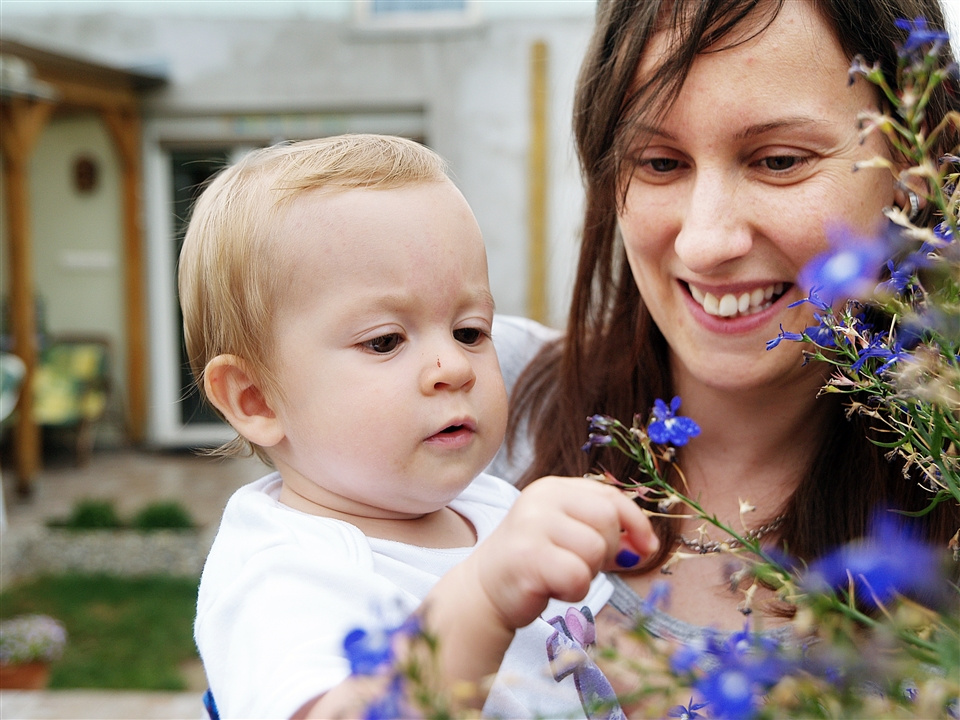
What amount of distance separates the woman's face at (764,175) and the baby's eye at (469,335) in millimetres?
378

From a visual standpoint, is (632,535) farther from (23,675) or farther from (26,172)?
(26,172)

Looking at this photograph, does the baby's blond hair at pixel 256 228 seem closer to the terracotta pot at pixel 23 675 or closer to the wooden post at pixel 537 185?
the terracotta pot at pixel 23 675

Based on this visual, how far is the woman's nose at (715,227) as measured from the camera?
148cm

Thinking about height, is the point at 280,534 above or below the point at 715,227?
below

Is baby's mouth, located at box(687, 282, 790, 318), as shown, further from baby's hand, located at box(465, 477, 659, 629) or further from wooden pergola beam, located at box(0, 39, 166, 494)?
wooden pergola beam, located at box(0, 39, 166, 494)

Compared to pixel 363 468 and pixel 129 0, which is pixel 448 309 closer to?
pixel 363 468

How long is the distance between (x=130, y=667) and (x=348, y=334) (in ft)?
18.2

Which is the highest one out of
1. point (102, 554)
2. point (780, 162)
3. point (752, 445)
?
point (780, 162)

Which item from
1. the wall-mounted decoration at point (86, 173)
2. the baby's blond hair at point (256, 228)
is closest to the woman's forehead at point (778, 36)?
the baby's blond hair at point (256, 228)

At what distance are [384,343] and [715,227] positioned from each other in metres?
0.58

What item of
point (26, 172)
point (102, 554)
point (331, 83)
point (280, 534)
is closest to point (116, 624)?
point (102, 554)

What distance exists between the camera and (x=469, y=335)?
1333mm

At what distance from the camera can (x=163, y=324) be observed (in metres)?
13.6

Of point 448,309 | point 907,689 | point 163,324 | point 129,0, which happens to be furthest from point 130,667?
point 129,0
